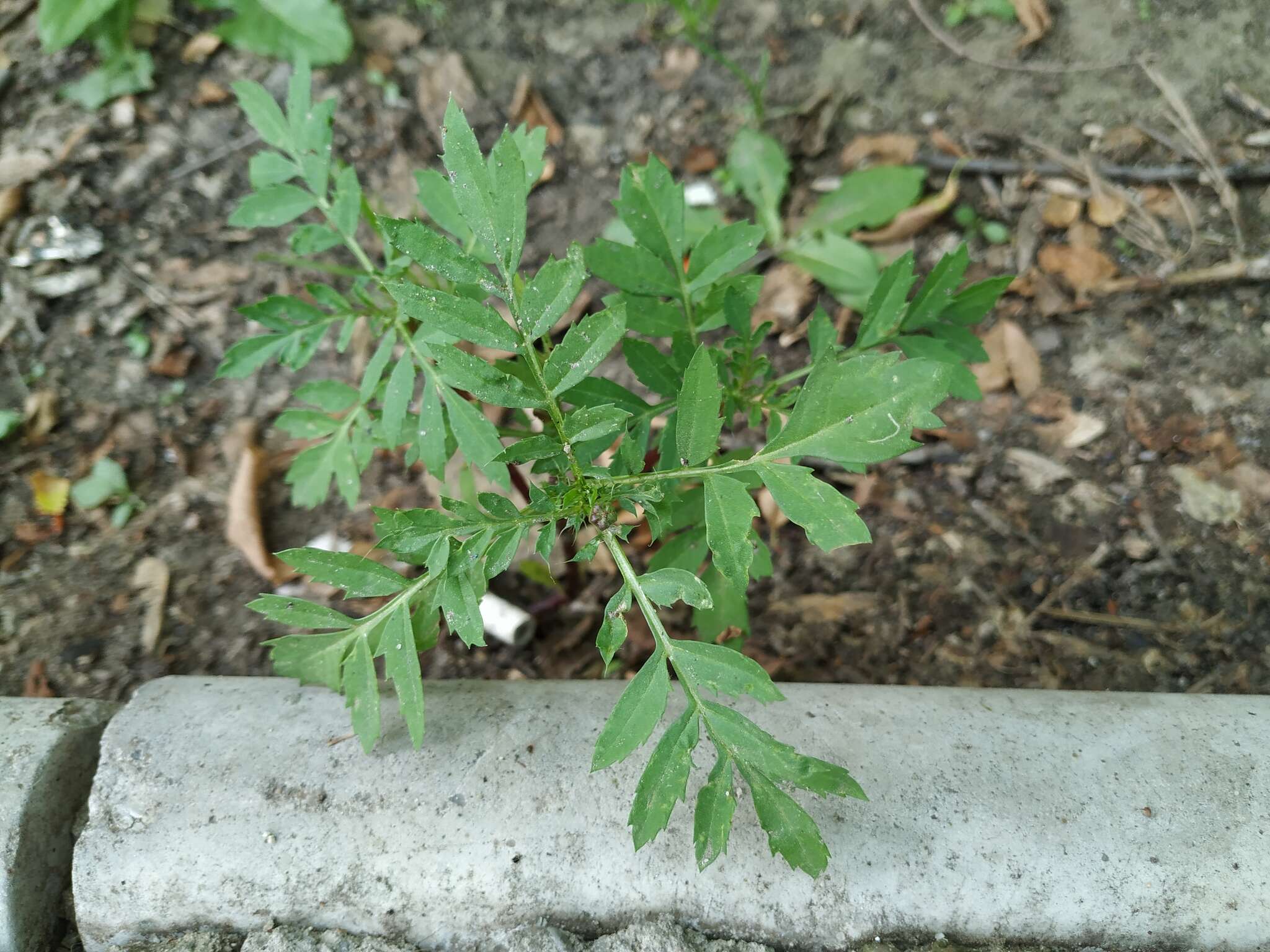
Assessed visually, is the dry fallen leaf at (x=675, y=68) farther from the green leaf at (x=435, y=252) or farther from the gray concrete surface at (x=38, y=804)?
the gray concrete surface at (x=38, y=804)

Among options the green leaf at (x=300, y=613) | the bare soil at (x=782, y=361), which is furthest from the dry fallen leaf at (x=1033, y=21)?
the green leaf at (x=300, y=613)

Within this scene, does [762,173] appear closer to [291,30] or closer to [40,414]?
[291,30]

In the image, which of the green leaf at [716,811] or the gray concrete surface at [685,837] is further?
the gray concrete surface at [685,837]

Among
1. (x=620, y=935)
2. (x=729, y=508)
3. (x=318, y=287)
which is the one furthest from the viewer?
(x=318, y=287)

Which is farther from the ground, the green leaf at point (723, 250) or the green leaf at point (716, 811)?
the green leaf at point (723, 250)

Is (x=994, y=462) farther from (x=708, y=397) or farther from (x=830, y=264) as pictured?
(x=708, y=397)

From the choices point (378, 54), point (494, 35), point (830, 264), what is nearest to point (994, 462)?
point (830, 264)
